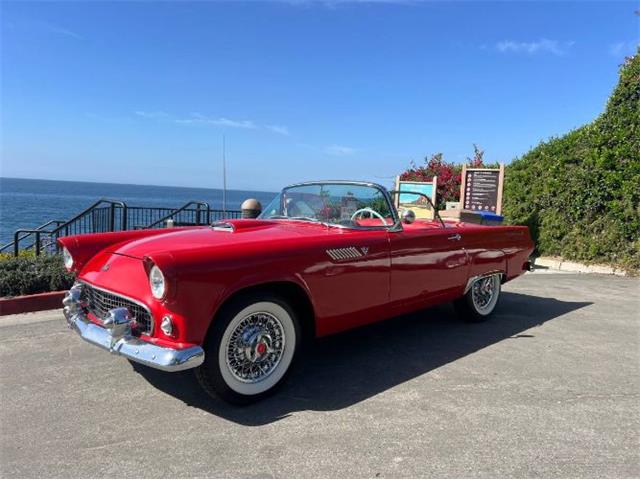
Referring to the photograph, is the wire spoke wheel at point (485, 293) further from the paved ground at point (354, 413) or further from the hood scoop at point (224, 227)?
the hood scoop at point (224, 227)

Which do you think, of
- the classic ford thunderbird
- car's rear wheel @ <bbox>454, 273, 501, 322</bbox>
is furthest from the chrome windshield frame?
car's rear wheel @ <bbox>454, 273, 501, 322</bbox>

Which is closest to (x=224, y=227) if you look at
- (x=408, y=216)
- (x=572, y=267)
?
(x=408, y=216)

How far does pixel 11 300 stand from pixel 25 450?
323 cm

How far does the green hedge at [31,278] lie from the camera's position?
5.62 metres

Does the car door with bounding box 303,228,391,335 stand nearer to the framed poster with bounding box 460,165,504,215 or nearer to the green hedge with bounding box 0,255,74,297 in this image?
the green hedge with bounding box 0,255,74,297

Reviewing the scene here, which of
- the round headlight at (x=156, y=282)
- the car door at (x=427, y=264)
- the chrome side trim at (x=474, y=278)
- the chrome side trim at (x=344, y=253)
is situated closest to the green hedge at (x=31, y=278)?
the round headlight at (x=156, y=282)

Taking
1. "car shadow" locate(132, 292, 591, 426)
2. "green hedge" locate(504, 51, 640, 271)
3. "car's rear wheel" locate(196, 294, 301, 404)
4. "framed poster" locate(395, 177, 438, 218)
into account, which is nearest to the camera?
A: "car's rear wheel" locate(196, 294, 301, 404)

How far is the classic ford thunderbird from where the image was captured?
294 cm

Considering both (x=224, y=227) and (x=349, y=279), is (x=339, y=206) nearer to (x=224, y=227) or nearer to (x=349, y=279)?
(x=349, y=279)

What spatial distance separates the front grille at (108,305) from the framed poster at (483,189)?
8.61 meters

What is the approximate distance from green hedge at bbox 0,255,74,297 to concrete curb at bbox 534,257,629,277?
843 centimetres

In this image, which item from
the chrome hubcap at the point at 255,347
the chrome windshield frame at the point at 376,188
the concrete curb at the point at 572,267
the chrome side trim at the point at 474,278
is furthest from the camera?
the concrete curb at the point at 572,267

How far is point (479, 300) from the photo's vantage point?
5516mm

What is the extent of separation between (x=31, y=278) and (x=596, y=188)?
9.27 m
